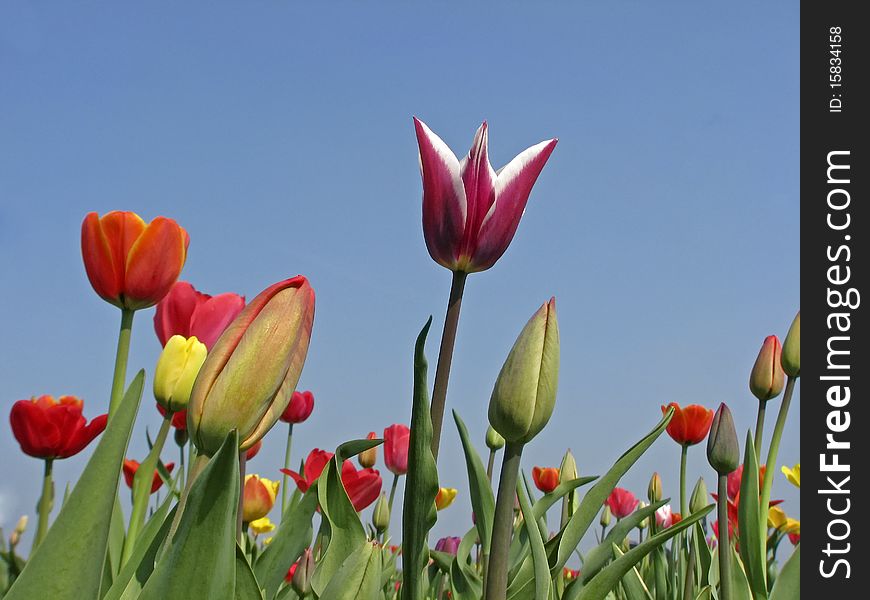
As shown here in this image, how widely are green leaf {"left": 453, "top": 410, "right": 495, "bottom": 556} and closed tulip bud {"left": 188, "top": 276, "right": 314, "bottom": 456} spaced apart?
34 cm

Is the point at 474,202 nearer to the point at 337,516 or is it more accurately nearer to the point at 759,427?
the point at 337,516

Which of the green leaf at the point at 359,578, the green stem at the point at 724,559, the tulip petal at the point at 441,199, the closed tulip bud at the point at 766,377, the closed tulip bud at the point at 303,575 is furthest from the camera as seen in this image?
the closed tulip bud at the point at 766,377

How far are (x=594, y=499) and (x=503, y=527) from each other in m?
0.28

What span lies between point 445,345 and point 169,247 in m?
0.62

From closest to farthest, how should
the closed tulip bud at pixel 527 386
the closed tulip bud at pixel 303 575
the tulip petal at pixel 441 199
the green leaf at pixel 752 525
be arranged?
the closed tulip bud at pixel 527 386, the tulip petal at pixel 441 199, the closed tulip bud at pixel 303 575, the green leaf at pixel 752 525

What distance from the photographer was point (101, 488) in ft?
2.13

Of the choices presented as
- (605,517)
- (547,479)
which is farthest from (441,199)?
(605,517)

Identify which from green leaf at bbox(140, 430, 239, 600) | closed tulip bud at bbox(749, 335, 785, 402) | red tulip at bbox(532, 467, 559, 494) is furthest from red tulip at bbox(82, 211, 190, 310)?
red tulip at bbox(532, 467, 559, 494)

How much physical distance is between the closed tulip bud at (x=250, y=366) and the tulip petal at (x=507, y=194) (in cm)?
32

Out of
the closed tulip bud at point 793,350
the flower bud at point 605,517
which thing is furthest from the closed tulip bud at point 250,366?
the flower bud at point 605,517

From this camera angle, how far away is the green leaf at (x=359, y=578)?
31.0 inches

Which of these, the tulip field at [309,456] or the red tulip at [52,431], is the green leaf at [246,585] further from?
the red tulip at [52,431]

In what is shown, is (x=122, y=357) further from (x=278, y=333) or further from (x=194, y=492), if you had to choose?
(x=194, y=492)

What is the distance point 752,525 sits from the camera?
6.16 feet
